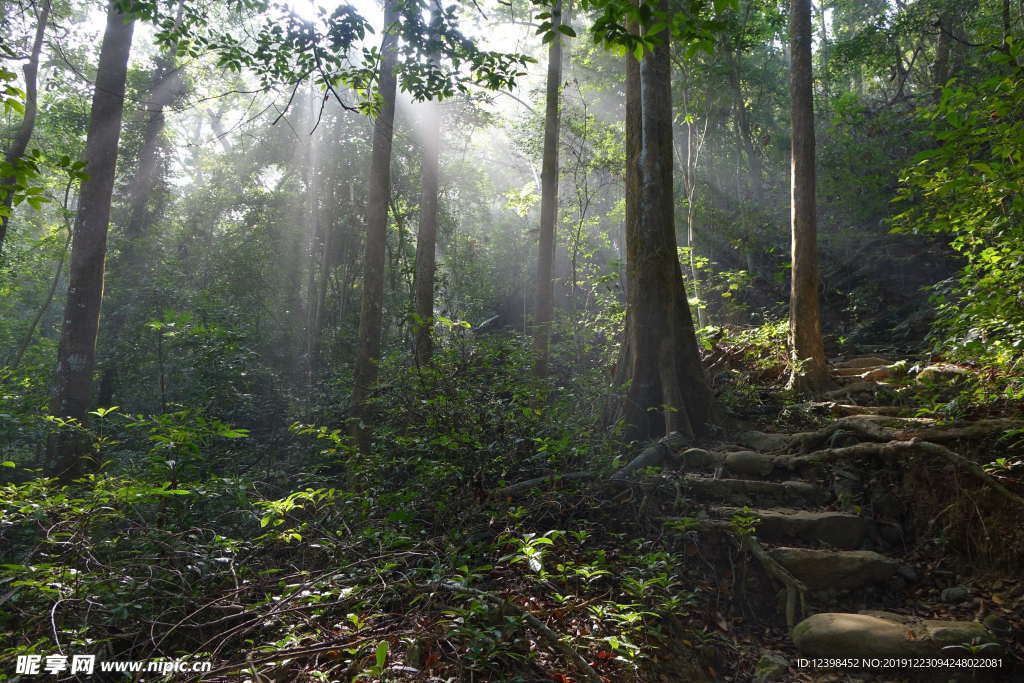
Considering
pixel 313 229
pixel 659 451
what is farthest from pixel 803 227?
pixel 313 229

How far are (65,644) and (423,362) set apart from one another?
19.7 ft

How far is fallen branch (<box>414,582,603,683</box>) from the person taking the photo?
2934mm

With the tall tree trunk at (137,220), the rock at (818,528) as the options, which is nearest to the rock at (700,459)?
the rock at (818,528)

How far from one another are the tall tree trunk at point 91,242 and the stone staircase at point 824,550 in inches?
332

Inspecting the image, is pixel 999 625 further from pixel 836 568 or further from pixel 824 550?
pixel 824 550

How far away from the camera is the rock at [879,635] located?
374cm

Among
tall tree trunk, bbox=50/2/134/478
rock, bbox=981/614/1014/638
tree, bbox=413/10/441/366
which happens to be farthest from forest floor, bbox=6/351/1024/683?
tree, bbox=413/10/441/366

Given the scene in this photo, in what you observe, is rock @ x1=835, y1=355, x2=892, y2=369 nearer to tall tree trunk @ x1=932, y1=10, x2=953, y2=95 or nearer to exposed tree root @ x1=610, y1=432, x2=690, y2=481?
exposed tree root @ x1=610, y1=432, x2=690, y2=481

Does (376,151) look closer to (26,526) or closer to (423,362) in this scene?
(423,362)

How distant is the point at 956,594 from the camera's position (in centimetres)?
433

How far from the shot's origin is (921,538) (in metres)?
4.97

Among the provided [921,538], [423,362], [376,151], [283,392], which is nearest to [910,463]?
[921,538]

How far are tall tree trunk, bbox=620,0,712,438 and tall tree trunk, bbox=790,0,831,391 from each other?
2.29 m

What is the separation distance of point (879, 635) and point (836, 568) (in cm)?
80
